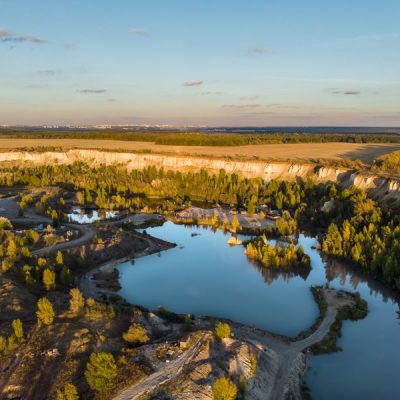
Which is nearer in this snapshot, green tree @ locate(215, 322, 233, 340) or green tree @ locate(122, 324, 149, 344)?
green tree @ locate(215, 322, 233, 340)

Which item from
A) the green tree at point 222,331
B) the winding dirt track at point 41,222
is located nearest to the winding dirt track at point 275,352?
the green tree at point 222,331

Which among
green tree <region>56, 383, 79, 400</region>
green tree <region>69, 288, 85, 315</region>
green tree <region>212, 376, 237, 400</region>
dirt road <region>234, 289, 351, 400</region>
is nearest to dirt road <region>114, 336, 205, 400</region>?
green tree <region>56, 383, 79, 400</region>

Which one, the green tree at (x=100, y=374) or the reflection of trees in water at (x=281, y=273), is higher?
the green tree at (x=100, y=374)

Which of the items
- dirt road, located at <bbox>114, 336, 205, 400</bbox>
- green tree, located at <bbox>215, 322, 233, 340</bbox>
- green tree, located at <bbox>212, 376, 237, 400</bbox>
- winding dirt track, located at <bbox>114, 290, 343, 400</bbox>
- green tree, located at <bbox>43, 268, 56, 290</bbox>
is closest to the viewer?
green tree, located at <bbox>212, 376, 237, 400</bbox>

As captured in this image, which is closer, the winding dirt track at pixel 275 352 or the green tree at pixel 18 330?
the winding dirt track at pixel 275 352

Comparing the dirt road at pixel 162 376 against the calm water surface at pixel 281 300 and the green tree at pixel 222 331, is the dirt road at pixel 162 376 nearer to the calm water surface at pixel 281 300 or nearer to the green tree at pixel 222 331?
the green tree at pixel 222 331

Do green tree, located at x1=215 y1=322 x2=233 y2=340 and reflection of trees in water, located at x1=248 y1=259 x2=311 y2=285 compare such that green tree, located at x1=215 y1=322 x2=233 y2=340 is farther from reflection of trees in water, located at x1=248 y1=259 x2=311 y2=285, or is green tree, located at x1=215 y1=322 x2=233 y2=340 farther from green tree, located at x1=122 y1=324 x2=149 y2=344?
reflection of trees in water, located at x1=248 y1=259 x2=311 y2=285

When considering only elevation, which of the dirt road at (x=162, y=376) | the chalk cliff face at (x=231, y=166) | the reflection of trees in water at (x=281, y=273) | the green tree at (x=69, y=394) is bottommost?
the reflection of trees in water at (x=281, y=273)
